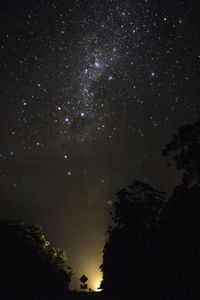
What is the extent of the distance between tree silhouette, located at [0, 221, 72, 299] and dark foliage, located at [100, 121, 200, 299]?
562 centimetres

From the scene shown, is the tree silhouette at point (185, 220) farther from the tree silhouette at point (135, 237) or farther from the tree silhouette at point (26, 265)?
the tree silhouette at point (26, 265)

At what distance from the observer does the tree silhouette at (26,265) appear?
25.6 m

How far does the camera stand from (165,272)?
1648cm

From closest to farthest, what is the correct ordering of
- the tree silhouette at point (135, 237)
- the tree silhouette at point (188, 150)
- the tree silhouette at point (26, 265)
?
1. the tree silhouette at point (188, 150)
2. the tree silhouette at point (135, 237)
3. the tree silhouette at point (26, 265)

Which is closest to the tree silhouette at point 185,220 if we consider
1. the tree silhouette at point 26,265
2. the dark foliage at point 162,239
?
the dark foliage at point 162,239

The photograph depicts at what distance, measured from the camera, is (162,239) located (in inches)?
635

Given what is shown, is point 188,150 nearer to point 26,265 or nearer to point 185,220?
point 185,220

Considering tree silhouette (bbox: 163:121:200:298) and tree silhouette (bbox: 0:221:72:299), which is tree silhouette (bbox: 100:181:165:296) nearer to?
tree silhouette (bbox: 163:121:200:298)

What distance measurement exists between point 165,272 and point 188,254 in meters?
3.18

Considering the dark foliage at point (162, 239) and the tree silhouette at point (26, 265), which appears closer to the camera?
the dark foliage at point (162, 239)

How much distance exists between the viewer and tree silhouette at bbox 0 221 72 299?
25625 millimetres

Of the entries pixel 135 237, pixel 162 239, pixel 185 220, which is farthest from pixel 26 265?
pixel 185 220

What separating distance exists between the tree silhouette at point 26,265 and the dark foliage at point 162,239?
5.62 m

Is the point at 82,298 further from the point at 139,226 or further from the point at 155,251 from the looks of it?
the point at 155,251
